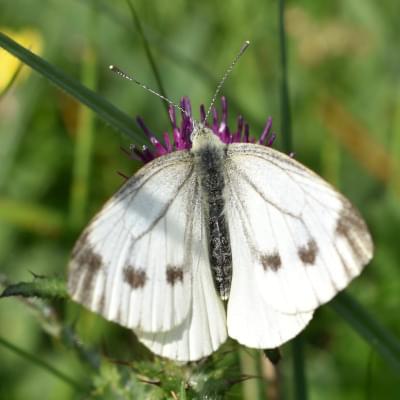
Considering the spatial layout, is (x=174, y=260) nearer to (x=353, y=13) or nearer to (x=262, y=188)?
(x=262, y=188)

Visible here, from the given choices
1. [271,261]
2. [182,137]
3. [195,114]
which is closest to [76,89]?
[182,137]

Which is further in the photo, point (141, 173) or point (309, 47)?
point (309, 47)

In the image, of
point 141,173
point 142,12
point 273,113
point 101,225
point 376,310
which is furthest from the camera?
point 142,12

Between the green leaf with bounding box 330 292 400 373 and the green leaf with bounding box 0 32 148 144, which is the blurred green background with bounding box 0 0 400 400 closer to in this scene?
the green leaf with bounding box 330 292 400 373

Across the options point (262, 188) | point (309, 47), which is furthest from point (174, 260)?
point (309, 47)

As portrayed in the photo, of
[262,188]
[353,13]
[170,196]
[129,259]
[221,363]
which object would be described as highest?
[353,13]

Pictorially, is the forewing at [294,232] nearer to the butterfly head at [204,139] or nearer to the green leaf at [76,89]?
the butterfly head at [204,139]

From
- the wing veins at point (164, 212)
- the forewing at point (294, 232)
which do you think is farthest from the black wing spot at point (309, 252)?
the wing veins at point (164, 212)
